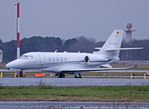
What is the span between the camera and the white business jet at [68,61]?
131ft

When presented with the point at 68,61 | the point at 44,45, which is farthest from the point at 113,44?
the point at 44,45

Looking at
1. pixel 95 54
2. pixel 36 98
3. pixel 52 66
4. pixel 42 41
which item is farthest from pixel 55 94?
pixel 42 41

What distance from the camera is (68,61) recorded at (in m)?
43.4

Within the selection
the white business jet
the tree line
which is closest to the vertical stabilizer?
the white business jet

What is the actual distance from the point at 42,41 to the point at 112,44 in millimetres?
41352

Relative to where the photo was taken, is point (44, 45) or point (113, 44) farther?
point (44, 45)

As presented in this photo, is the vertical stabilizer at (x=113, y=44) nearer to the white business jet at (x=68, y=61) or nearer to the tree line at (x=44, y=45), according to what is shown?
the white business jet at (x=68, y=61)

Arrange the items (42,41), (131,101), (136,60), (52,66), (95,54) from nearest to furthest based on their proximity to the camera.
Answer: (131,101)
(52,66)
(95,54)
(42,41)
(136,60)

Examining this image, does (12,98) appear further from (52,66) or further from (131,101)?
(52,66)

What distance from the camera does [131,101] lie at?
59.5ft

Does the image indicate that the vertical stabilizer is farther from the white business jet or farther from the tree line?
the tree line

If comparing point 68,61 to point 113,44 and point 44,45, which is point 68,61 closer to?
point 113,44

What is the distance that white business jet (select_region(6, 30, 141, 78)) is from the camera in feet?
131

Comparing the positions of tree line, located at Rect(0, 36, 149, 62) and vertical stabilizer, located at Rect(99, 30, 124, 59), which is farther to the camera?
tree line, located at Rect(0, 36, 149, 62)
